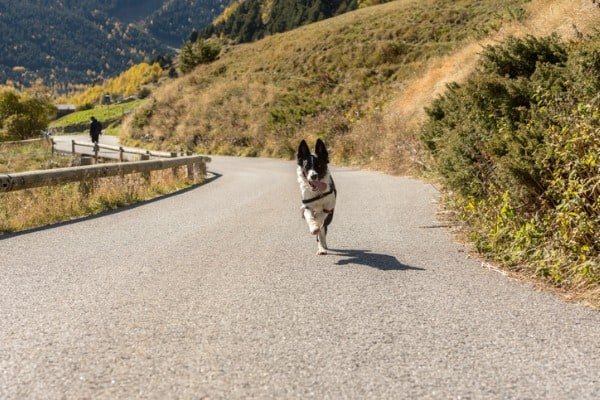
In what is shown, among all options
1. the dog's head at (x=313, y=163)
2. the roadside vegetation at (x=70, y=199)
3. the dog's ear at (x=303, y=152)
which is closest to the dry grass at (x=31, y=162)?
the roadside vegetation at (x=70, y=199)

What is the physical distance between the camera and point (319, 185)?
7.49m

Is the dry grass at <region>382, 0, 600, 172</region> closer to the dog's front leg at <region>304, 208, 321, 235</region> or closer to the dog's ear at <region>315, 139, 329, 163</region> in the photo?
the dog's ear at <region>315, 139, 329, 163</region>

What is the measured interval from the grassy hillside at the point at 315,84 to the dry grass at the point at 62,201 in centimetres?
1512

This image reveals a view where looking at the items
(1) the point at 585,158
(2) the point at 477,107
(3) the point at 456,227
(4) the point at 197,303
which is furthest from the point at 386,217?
(4) the point at 197,303

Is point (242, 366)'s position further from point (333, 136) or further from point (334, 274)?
point (333, 136)

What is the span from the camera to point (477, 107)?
853 centimetres

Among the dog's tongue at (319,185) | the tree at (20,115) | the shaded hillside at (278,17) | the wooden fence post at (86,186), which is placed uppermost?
the shaded hillside at (278,17)

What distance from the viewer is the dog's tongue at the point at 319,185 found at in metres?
7.46

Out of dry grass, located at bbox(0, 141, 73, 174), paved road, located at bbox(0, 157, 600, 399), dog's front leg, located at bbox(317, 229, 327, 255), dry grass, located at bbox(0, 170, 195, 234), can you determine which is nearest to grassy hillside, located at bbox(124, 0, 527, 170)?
dry grass, located at bbox(0, 141, 73, 174)

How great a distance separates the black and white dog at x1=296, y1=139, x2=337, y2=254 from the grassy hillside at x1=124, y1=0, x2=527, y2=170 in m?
20.0

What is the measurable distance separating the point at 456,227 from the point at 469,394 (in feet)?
19.7

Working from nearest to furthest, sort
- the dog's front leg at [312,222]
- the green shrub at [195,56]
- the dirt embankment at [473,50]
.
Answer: the dog's front leg at [312,222] → the dirt embankment at [473,50] → the green shrub at [195,56]

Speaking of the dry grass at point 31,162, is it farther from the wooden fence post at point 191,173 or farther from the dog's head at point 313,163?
the dog's head at point 313,163

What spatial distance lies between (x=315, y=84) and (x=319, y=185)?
152ft
